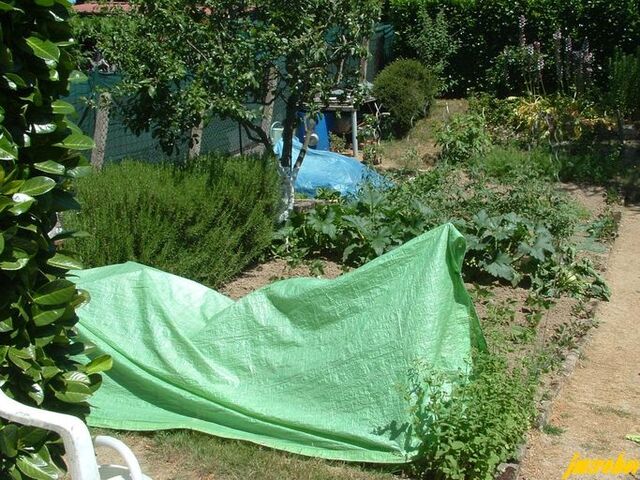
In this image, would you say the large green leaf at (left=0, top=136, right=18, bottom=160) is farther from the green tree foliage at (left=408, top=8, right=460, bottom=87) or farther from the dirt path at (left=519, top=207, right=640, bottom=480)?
the green tree foliage at (left=408, top=8, right=460, bottom=87)

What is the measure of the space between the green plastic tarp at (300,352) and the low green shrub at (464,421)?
11 centimetres

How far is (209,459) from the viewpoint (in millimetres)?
4738

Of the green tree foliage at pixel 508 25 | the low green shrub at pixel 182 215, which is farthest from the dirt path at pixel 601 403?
the green tree foliage at pixel 508 25

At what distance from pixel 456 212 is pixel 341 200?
1.44m

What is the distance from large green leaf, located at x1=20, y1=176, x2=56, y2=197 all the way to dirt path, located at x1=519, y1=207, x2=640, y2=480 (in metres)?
3.06

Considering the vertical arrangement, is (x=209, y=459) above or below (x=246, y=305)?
below

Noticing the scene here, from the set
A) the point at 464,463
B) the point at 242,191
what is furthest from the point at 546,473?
the point at 242,191

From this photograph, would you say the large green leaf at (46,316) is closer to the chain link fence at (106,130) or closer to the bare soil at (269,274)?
the bare soil at (269,274)

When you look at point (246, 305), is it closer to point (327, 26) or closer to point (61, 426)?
point (61, 426)

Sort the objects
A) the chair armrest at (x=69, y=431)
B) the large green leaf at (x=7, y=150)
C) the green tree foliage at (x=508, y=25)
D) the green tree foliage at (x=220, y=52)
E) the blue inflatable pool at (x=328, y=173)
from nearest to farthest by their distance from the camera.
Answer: the chair armrest at (x=69, y=431)
the large green leaf at (x=7, y=150)
the green tree foliage at (x=220, y=52)
the blue inflatable pool at (x=328, y=173)
the green tree foliage at (x=508, y=25)

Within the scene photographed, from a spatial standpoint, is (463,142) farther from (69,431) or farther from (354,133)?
(69,431)

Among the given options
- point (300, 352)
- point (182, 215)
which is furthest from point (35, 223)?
point (182, 215)

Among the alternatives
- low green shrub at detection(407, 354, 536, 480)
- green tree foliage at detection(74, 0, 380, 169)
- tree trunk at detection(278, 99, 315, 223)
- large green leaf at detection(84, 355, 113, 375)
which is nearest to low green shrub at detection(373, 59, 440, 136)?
tree trunk at detection(278, 99, 315, 223)

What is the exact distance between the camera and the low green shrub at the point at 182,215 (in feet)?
21.6
